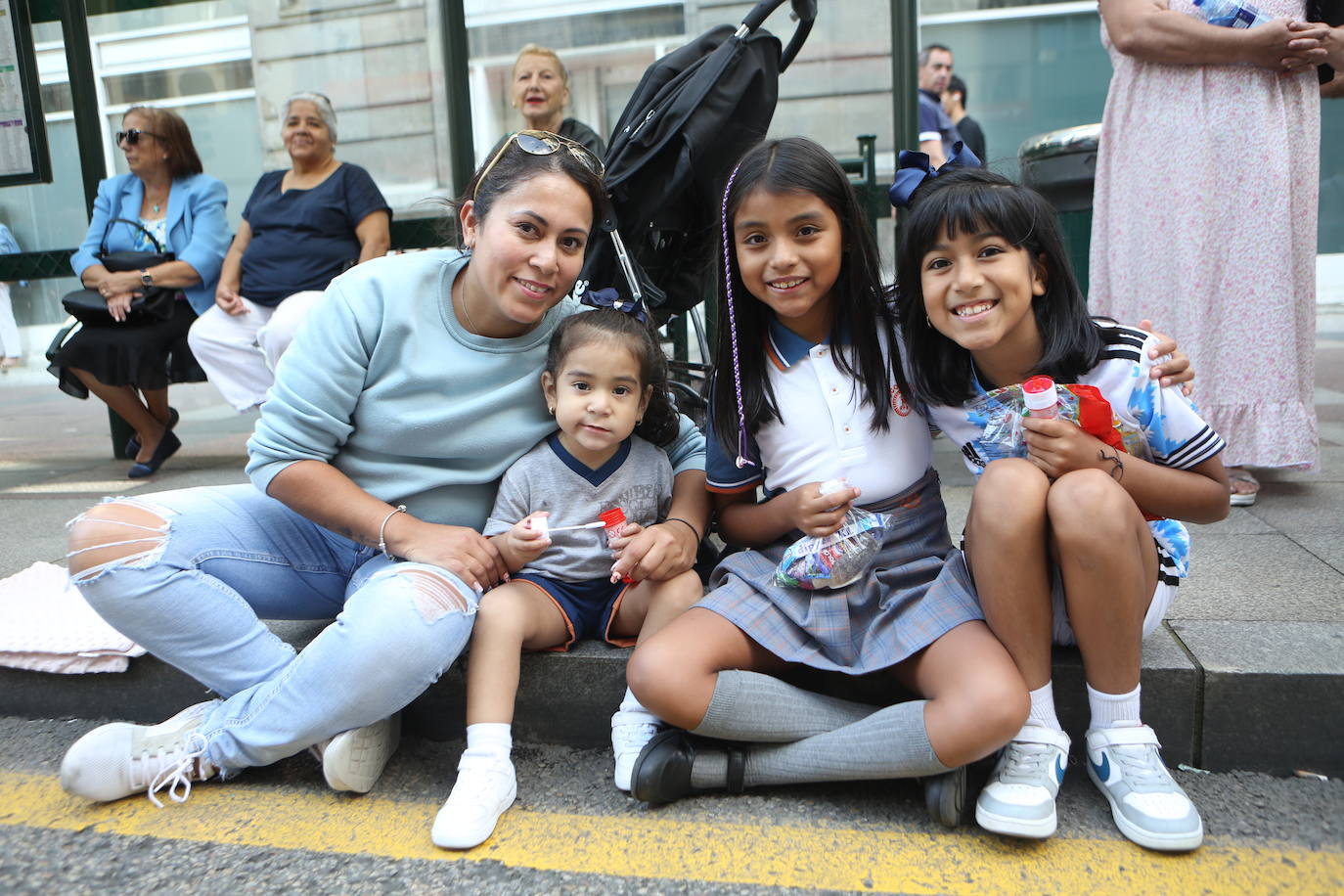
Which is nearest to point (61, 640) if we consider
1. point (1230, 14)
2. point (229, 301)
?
point (229, 301)

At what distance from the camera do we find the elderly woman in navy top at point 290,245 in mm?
4465

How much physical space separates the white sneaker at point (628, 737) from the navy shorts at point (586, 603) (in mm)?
190

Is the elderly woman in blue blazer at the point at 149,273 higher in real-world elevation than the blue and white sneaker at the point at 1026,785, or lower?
higher

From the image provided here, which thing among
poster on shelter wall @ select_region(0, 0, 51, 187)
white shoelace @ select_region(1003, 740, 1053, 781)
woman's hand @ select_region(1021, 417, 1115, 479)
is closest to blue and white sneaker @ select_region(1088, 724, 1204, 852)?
white shoelace @ select_region(1003, 740, 1053, 781)

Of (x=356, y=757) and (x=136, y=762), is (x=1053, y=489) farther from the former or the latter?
(x=136, y=762)

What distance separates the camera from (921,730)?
1749 millimetres

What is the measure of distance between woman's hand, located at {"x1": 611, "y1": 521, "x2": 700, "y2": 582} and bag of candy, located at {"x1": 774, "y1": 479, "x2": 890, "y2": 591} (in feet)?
0.69

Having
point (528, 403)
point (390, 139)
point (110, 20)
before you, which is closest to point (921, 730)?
point (528, 403)

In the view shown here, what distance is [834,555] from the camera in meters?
1.97

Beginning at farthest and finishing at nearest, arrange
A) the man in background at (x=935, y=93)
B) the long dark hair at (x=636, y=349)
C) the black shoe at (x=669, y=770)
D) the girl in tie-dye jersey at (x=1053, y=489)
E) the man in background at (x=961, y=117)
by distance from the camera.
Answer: the man in background at (x=961, y=117), the man in background at (x=935, y=93), the long dark hair at (x=636, y=349), the black shoe at (x=669, y=770), the girl in tie-dye jersey at (x=1053, y=489)

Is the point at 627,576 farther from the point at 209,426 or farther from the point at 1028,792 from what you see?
the point at 209,426

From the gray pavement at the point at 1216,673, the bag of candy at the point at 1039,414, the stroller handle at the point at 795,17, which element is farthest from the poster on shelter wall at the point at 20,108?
the bag of candy at the point at 1039,414

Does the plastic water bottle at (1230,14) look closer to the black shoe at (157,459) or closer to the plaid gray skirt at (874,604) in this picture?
the plaid gray skirt at (874,604)

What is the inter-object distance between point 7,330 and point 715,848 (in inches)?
226
